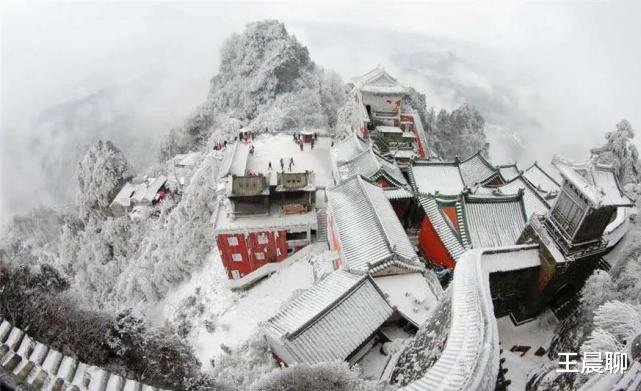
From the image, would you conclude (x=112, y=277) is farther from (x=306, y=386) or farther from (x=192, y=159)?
(x=306, y=386)

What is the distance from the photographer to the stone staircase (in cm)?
760

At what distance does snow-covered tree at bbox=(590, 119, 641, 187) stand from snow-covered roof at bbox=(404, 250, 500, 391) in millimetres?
36295

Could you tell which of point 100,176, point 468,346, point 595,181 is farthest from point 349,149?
point 100,176

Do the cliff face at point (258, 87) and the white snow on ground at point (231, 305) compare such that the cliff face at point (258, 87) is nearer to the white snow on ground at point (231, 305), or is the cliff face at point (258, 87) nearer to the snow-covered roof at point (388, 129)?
the snow-covered roof at point (388, 129)

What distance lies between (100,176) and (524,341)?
6605 cm

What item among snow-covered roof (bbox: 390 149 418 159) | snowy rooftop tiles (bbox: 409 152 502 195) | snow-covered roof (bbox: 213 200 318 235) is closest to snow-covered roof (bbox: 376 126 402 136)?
snow-covered roof (bbox: 390 149 418 159)

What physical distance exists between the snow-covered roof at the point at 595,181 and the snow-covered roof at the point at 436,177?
1202 cm

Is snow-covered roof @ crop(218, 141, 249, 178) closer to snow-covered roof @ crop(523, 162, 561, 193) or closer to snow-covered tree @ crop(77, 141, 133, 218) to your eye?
snow-covered roof @ crop(523, 162, 561, 193)

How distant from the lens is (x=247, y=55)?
80.1m

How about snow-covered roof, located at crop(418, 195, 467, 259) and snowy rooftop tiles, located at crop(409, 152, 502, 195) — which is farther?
snowy rooftop tiles, located at crop(409, 152, 502, 195)

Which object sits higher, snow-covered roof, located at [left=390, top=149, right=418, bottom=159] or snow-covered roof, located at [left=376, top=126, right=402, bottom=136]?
snow-covered roof, located at [left=376, top=126, right=402, bottom=136]

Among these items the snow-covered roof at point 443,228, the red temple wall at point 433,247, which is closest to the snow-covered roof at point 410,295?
the snow-covered roof at point 443,228

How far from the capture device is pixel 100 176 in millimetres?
62344

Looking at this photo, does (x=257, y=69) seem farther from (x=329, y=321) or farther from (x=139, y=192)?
(x=329, y=321)
